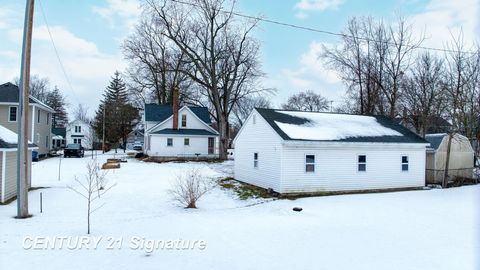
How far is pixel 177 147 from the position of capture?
36000 mm

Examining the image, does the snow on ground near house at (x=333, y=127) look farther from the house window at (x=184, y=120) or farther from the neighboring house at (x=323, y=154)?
the house window at (x=184, y=120)

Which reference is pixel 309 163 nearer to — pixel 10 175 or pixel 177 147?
pixel 10 175

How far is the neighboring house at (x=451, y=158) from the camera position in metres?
23.4

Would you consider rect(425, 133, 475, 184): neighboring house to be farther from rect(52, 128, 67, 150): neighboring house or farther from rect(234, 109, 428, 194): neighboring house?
rect(52, 128, 67, 150): neighboring house

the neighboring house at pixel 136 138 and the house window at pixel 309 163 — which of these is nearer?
the house window at pixel 309 163

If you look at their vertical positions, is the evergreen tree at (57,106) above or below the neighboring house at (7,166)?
above

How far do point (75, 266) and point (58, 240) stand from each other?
7.31 feet

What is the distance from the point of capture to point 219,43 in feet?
128

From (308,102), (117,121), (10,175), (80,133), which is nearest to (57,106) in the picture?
(80,133)

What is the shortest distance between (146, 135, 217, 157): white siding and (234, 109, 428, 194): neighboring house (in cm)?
1441

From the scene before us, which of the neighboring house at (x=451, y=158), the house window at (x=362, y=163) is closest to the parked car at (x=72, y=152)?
the house window at (x=362, y=163)

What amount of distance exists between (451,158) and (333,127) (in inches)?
394

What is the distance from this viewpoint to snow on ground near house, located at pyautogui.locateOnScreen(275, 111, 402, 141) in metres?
18.5

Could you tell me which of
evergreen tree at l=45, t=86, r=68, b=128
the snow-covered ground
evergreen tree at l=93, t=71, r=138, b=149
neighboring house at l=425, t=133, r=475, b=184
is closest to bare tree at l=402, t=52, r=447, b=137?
neighboring house at l=425, t=133, r=475, b=184
